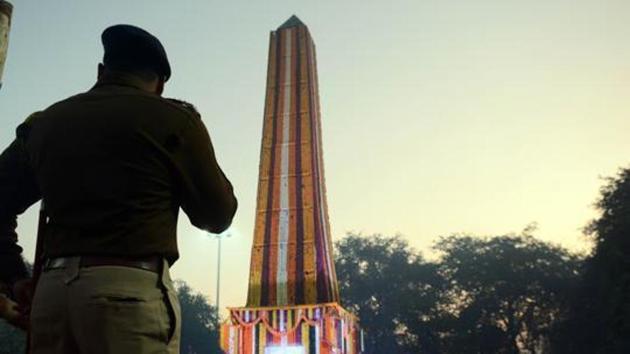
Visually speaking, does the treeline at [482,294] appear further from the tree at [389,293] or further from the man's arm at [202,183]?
the man's arm at [202,183]

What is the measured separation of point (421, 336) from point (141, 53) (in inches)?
1630

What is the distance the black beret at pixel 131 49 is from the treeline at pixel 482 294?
32.9 metres

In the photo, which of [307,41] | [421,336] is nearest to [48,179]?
[307,41]

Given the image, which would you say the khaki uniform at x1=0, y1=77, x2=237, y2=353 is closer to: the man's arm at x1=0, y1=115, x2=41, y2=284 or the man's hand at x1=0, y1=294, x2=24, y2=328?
the man's arm at x1=0, y1=115, x2=41, y2=284

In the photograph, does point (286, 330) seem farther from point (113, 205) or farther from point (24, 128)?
point (113, 205)

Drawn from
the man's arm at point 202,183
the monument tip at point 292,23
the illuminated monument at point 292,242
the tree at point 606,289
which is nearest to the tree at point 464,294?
the tree at point 606,289

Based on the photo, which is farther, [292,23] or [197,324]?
[197,324]

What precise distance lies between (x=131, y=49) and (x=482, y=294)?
135 feet

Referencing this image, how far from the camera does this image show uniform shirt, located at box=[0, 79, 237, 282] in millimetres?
1678

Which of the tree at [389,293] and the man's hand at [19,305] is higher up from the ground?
the tree at [389,293]

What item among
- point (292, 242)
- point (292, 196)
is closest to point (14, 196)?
point (292, 242)

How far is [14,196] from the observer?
2.01 m

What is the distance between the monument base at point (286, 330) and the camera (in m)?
19.1

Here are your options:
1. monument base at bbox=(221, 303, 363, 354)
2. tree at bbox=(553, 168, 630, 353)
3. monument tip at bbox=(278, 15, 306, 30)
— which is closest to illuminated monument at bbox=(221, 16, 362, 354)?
monument base at bbox=(221, 303, 363, 354)
